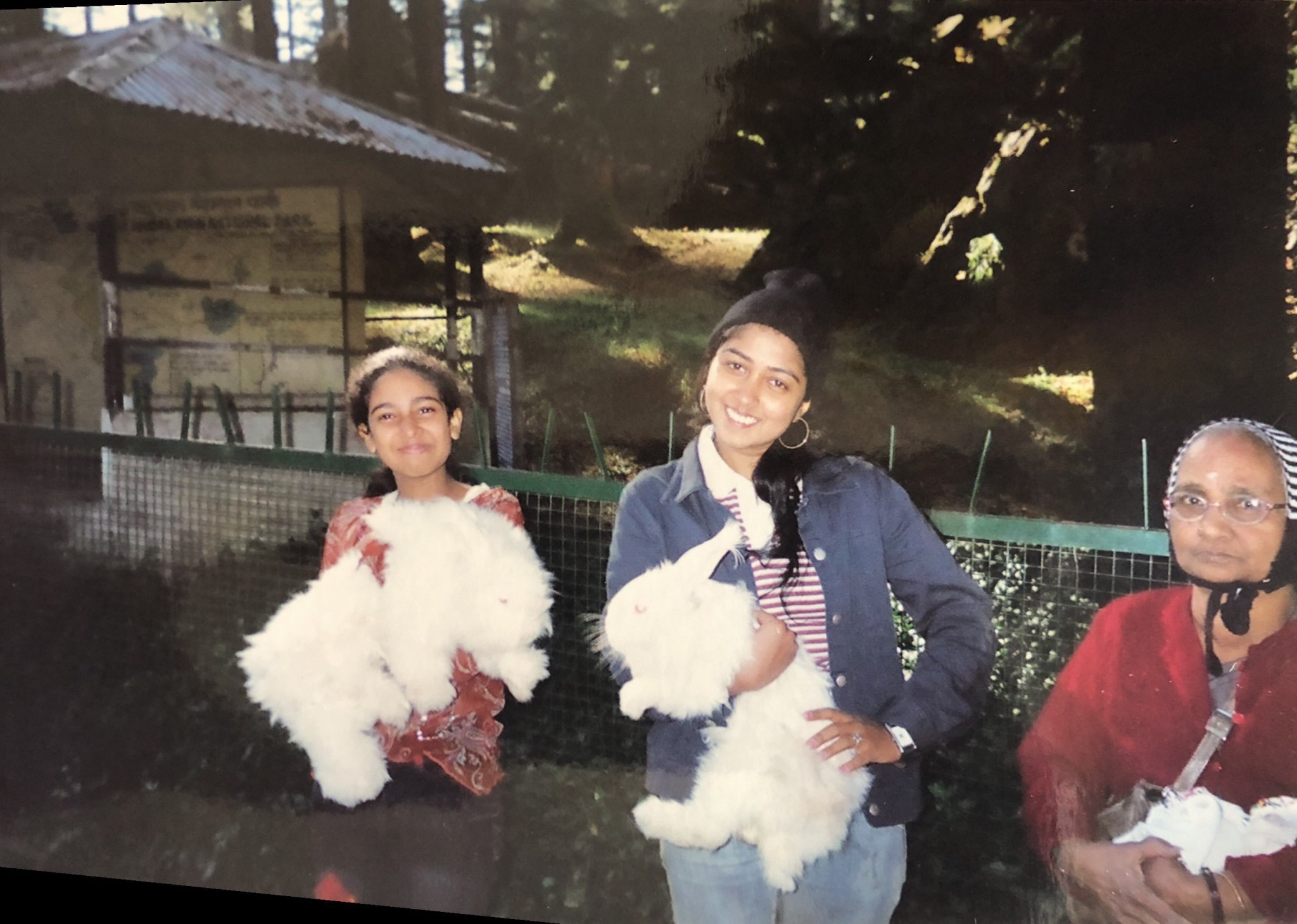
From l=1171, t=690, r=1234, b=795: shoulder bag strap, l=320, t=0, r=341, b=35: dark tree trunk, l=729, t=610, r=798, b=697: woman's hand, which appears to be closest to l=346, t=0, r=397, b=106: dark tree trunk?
l=320, t=0, r=341, b=35: dark tree trunk

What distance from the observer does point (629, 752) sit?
310 cm

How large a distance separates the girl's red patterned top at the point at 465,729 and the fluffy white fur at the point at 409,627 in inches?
1.2

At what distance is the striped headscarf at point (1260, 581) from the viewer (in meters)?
2.57

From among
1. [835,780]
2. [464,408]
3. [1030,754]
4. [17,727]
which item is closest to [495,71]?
[464,408]

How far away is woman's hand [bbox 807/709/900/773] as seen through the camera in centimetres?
280

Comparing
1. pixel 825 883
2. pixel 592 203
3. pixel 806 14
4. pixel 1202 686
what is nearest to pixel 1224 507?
pixel 1202 686

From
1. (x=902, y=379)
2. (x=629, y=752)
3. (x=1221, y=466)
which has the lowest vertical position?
(x=629, y=752)

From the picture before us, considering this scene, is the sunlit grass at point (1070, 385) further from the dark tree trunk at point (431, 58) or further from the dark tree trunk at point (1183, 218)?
the dark tree trunk at point (431, 58)

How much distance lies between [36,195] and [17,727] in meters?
2.05

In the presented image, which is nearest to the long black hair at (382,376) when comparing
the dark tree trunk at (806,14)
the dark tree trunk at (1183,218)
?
the dark tree trunk at (806,14)

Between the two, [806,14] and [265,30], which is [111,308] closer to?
[265,30]

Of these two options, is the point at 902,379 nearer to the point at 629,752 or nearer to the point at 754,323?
the point at 754,323

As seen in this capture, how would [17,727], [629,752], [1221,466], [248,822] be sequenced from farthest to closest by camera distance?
1. [17,727]
2. [248,822]
3. [629,752]
4. [1221,466]

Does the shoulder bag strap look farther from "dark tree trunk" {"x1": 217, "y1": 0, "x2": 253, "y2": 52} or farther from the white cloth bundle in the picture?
"dark tree trunk" {"x1": 217, "y1": 0, "x2": 253, "y2": 52}
